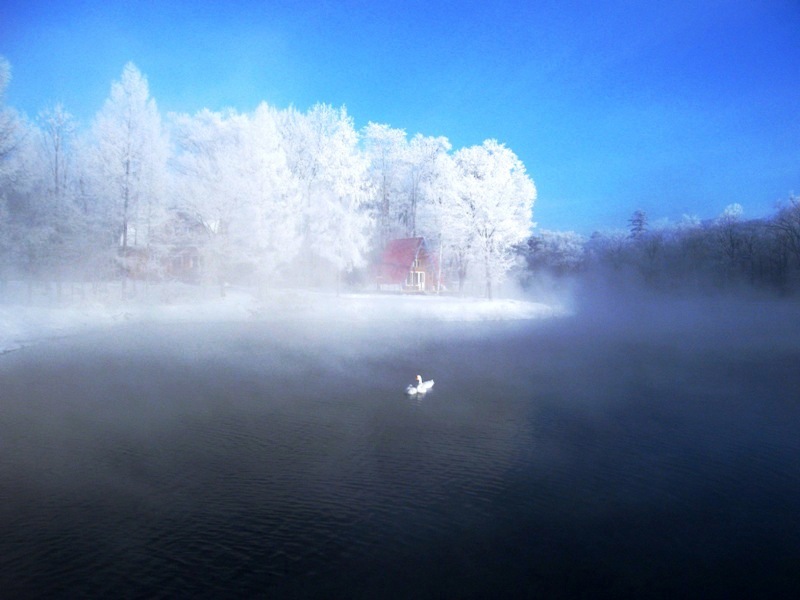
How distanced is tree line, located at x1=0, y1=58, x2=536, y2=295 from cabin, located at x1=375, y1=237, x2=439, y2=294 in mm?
2227

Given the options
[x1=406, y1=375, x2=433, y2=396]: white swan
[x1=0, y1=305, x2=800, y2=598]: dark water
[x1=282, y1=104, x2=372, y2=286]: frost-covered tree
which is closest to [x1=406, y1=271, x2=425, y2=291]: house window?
[x1=282, y1=104, x2=372, y2=286]: frost-covered tree

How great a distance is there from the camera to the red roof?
164 feet

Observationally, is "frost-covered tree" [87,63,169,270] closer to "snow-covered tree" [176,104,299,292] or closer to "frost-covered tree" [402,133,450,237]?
"snow-covered tree" [176,104,299,292]

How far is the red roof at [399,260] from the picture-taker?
50062mm

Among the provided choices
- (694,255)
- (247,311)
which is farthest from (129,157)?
(694,255)

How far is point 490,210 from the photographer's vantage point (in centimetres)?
4372

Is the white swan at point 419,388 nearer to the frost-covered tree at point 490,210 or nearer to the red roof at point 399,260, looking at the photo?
the frost-covered tree at point 490,210

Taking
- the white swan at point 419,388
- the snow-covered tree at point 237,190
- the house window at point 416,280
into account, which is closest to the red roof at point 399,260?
the house window at point 416,280

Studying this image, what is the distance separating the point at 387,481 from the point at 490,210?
35.4 meters

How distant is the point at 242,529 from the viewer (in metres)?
8.48

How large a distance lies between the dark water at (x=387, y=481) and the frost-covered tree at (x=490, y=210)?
23203 millimetres

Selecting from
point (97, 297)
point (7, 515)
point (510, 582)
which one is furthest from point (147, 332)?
point (510, 582)

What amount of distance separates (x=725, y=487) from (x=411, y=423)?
674 cm

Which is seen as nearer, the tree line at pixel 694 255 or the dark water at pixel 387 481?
the dark water at pixel 387 481
